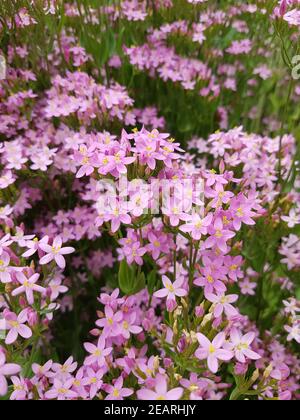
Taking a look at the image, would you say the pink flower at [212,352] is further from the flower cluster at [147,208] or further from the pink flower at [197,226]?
the pink flower at [197,226]

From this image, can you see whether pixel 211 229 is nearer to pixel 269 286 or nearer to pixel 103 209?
pixel 103 209

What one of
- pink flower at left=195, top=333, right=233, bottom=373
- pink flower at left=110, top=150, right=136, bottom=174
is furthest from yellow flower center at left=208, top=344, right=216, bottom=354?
pink flower at left=110, top=150, right=136, bottom=174

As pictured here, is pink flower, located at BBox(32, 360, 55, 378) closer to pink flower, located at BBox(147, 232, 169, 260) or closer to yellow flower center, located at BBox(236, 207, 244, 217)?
pink flower, located at BBox(147, 232, 169, 260)

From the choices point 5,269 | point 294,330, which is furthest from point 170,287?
point 294,330

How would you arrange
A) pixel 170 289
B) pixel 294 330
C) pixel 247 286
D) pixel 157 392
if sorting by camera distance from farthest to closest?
1. pixel 247 286
2. pixel 294 330
3. pixel 170 289
4. pixel 157 392

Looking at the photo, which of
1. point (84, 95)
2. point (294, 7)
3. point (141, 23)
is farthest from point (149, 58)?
point (294, 7)

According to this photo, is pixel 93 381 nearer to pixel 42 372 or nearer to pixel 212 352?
pixel 42 372

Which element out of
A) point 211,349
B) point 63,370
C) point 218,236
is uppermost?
point 218,236
